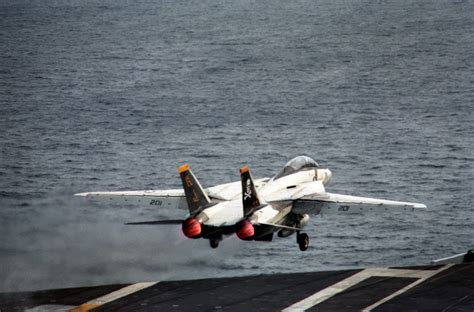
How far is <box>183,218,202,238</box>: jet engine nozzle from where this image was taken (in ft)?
207

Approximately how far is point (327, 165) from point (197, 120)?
3754 centimetres

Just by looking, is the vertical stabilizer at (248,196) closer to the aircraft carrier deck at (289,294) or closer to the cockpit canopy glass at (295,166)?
the aircraft carrier deck at (289,294)

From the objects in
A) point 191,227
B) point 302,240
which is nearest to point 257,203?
point 191,227

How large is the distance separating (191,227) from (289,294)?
13.1 m

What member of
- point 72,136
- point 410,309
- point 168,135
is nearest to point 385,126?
point 168,135

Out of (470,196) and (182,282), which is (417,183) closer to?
(470,196)

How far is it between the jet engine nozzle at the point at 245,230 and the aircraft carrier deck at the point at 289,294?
24.1ft

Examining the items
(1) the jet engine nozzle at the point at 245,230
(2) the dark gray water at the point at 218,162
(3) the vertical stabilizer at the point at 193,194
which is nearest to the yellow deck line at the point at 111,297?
(2) the dark gray water at the point at 218,162

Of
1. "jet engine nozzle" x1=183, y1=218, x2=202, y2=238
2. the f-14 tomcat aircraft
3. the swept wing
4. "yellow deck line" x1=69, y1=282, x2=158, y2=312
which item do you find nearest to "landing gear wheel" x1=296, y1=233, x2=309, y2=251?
the f-14 tomcat aircraft

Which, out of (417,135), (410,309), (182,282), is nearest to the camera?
(410,309)

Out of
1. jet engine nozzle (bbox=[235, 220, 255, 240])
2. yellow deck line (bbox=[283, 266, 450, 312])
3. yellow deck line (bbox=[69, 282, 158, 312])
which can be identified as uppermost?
jet engine nozzle (bbox=[235, 220, 255, 240])

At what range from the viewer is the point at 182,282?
77562 millimetres

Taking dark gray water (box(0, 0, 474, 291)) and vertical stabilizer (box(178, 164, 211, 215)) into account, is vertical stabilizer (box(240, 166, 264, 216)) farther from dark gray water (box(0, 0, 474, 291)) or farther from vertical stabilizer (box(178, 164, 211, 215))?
dark gray water (box(0, 0, 474, 291))

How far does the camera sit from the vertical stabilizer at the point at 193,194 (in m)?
63.6
